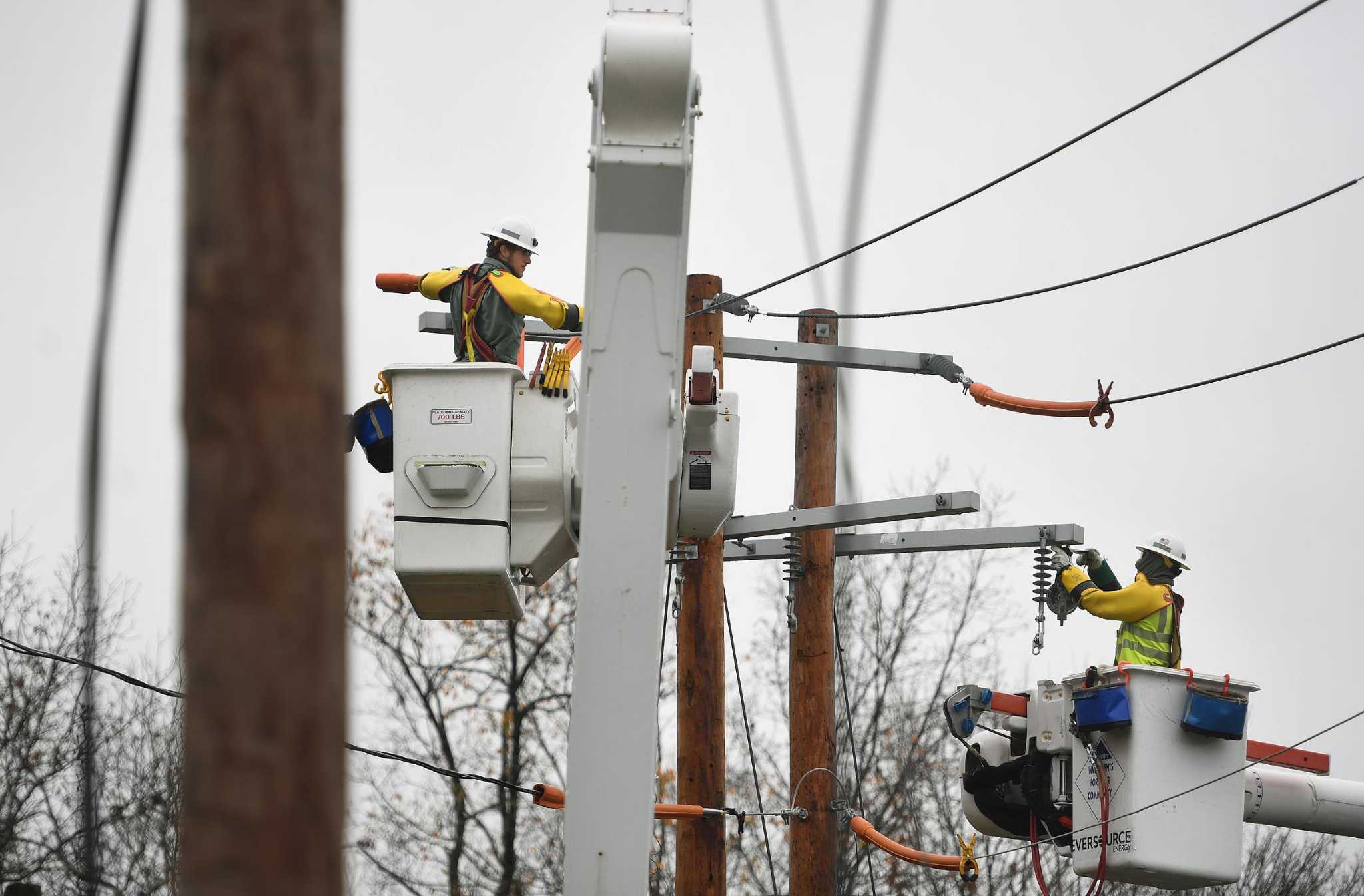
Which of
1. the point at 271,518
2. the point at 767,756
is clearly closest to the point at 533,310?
the point at 271,518

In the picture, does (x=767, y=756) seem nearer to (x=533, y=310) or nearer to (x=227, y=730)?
(x=533, y=310)

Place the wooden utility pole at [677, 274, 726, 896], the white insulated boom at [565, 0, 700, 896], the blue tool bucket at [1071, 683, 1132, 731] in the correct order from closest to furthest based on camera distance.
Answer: the white insulated boom at [565, 0, 700, 896], the blue tool bucket at [1071, 683, 1132, 731], the wooden utility pole at [677, 274, 726, 896]

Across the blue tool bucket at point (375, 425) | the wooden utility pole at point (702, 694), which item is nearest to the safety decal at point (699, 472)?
the blue tool bucket at point (375, 425)

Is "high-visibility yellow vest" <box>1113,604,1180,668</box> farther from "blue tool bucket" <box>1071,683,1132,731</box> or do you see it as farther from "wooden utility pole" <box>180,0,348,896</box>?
"wooden utility pole" <box>180,0,348,896</box>

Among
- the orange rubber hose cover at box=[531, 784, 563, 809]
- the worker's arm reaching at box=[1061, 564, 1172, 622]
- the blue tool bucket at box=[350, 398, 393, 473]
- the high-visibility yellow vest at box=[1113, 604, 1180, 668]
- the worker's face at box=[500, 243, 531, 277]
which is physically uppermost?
the worker's face at box=[500, 243, 531, 277]

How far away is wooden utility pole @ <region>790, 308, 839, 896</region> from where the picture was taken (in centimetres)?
1101

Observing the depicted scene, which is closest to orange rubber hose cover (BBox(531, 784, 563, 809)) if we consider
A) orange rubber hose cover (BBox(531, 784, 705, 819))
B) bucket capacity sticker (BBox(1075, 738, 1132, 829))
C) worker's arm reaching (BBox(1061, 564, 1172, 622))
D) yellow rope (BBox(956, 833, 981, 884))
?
orange rubber hose cover (BBox(531, 784, 705, 819))

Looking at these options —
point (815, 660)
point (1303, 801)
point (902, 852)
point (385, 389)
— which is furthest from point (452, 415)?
point (1303, 801)

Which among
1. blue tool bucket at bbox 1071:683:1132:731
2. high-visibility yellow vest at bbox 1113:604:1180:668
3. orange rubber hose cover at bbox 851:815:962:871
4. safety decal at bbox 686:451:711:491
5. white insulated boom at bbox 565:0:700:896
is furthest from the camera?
orange rubber hose cover at bbox 851:815:962:871

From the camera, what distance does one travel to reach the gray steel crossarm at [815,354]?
1086 centimetres

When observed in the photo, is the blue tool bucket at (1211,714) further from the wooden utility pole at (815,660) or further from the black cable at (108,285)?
the black cable at (108,285)

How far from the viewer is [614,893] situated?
6.50 m

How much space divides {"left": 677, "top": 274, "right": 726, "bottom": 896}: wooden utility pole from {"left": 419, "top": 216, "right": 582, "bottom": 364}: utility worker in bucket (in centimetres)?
265

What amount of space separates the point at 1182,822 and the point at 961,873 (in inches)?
58.5
